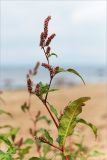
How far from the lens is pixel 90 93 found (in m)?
18.0

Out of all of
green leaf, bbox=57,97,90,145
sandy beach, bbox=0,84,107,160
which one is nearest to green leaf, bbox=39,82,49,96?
green leaf, bbox=57,97,90,145

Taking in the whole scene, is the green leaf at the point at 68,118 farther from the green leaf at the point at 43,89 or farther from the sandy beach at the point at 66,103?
the sandy beach at the point at 66,103

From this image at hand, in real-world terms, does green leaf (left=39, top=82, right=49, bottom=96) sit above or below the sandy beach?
above

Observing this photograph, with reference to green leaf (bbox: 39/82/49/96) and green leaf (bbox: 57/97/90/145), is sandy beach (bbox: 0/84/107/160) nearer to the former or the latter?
green leaf (bbox: 57/97/90/145)

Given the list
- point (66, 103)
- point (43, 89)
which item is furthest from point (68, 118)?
point (66, 103)

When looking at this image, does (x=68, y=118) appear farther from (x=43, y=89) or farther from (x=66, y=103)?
(x=66, y=103)

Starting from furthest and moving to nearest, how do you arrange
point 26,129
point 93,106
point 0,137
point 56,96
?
point 56,96 < point 93,106 < point 26,129 < point 0,137

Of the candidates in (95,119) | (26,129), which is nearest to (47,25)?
(26,129)

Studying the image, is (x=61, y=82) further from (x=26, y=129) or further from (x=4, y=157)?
(x=4, y=157)

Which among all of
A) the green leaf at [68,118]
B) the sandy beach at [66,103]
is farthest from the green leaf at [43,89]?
the sandy beach at [66,103]

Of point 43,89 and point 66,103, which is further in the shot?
point 66,103

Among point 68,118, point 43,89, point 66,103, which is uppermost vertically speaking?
point 43,89

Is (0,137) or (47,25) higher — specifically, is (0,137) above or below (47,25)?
below

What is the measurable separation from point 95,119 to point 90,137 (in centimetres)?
320
